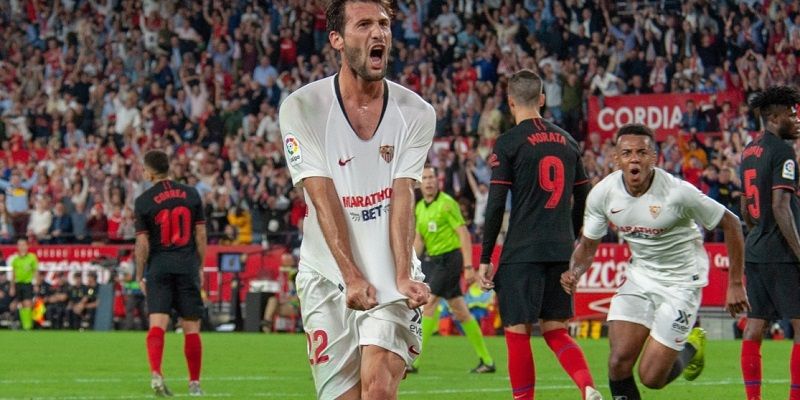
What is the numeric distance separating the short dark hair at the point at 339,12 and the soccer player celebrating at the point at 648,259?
12.9 ft

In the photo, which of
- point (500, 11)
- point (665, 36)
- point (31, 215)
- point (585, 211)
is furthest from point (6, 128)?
point (585, 211)

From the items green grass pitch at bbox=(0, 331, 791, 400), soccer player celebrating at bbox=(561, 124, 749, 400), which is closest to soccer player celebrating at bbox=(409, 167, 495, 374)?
green grass pitch at bbox=(0, 331, 791, 400)

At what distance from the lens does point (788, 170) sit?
9711mm

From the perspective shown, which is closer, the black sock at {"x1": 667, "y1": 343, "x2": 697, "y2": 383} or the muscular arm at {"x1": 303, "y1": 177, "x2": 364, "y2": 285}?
the muscular arm at {"x1": 303, "y1": 177, "x2": 364, "y2": 285}

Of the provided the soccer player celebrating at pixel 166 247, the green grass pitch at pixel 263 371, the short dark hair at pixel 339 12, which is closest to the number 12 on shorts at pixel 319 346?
the short dark hair at pixel 339 12

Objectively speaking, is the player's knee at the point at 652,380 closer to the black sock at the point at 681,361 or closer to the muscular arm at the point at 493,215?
the black sock at the point at 681,361

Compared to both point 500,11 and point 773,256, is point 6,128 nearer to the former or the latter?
point 500,11

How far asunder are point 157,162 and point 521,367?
16.6 feet

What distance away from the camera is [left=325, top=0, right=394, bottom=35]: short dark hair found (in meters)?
5.55

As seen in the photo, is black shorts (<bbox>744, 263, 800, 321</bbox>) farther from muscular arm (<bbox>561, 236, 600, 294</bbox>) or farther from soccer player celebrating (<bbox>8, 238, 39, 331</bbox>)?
soccer player celebrating (<bbox>8, 238, 39, 331</bbox>)

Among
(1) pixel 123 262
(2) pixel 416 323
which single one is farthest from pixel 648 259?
(1) pixel 123 262

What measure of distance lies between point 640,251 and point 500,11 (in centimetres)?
2064

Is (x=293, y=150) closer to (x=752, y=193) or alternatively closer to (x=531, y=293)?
(x=531, y=293)

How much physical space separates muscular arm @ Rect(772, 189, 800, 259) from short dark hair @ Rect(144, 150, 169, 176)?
5818mm
